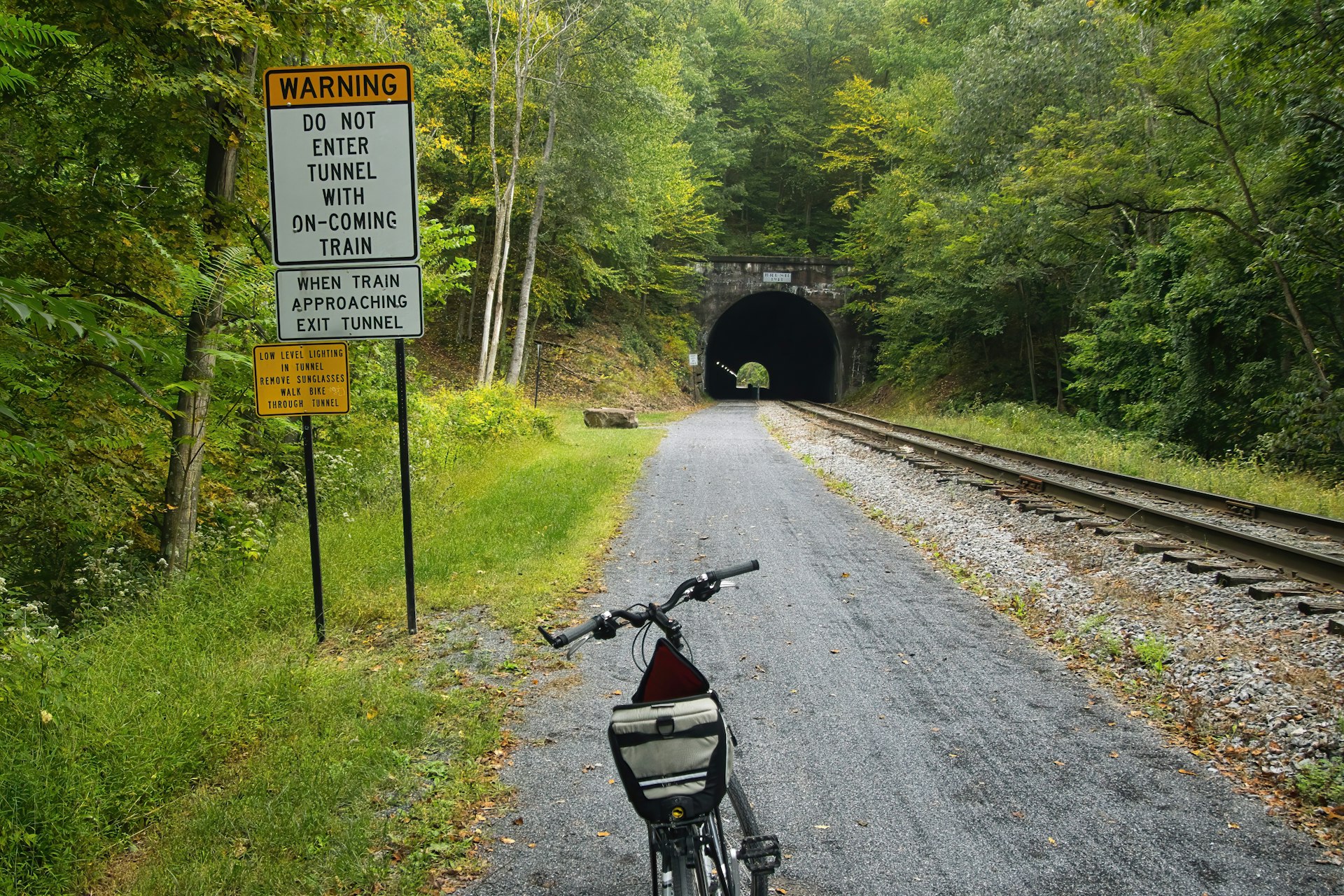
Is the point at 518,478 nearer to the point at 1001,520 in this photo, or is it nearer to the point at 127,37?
the point at 1001,520

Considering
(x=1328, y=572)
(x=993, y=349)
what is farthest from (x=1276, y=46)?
(x=993, y=349)

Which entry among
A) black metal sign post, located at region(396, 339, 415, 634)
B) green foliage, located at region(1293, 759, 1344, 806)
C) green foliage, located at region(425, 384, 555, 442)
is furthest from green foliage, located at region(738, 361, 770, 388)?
green foliage, located at region(1293, 759, 1344, 806)

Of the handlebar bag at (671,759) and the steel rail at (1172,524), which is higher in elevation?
the handlebar bag at (671,759)

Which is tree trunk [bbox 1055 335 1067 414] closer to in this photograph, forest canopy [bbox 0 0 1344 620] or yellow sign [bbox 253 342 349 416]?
forest canopy [bbox 0 0 1344 620]

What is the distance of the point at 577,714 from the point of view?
4.81m

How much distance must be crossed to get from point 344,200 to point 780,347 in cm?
5653

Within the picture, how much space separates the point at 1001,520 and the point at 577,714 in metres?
6.85

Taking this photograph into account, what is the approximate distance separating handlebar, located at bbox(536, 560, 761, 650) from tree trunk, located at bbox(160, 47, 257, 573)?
202 inches

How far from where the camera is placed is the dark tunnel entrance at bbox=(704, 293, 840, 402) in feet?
156

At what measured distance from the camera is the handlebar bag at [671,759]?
223 cm

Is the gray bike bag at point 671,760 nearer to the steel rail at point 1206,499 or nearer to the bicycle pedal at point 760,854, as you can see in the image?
the bicycle pedal at point 760,854

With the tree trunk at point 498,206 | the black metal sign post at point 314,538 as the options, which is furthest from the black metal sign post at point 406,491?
the tree trunk at point 498,206

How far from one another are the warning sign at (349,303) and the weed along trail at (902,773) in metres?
2.64

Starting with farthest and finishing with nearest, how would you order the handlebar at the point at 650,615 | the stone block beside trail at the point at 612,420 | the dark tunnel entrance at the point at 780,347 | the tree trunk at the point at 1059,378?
the dark tunnel entrance at the point at 780,347 → the tree trunk at the point at 1059,378 → the stone block beside trail at the point at 612,420 → the handlebar at the point at 650,615
